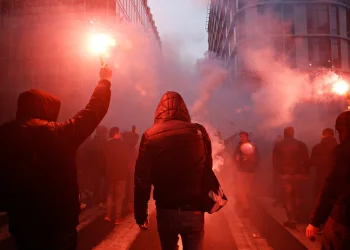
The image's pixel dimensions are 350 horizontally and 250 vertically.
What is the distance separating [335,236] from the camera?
248 cm

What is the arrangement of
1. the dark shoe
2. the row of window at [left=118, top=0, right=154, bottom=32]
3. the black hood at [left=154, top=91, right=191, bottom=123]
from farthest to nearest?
the row of window at [left=118, top=0, right=154, bottom=32], the dark shoe, the black hood at [left=154, top=91, right=191, bottom=123]

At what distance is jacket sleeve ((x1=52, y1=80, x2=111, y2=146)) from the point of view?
6.83 feet

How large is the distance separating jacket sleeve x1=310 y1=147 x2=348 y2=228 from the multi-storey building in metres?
15.5

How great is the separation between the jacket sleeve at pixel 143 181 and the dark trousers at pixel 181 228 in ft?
0.63

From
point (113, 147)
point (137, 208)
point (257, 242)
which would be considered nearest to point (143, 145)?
point (137, 208)

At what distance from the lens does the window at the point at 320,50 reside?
83.1 ft

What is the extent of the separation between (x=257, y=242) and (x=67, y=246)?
3740mm

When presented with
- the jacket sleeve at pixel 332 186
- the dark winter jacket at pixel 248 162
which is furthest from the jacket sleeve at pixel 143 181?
the dark winter jacket at pixel 248 162

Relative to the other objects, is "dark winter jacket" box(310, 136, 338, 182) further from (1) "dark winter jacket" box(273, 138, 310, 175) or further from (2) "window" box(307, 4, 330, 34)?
(2) "window" box(307, 4, 330, 34)

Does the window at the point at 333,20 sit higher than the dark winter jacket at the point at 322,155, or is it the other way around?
the window at the point at 333,20

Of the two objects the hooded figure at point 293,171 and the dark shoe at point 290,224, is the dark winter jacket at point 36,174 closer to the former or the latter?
the dark shoe at point 290,224

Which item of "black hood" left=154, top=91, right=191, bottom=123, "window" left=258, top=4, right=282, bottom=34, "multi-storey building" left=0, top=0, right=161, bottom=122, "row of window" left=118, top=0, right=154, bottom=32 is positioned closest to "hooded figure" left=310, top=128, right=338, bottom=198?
"black hood" left=154, top=91, right=191, bottom=123

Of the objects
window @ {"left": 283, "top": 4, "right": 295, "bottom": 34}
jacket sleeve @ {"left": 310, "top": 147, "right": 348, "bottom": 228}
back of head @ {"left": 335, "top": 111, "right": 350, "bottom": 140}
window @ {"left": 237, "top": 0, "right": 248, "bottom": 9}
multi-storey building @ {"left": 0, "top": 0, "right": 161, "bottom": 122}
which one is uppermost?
window @ {"left": 237, "top": 0, "right": 248, "bottom": 9}

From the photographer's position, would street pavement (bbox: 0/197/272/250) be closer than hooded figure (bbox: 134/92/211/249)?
No
